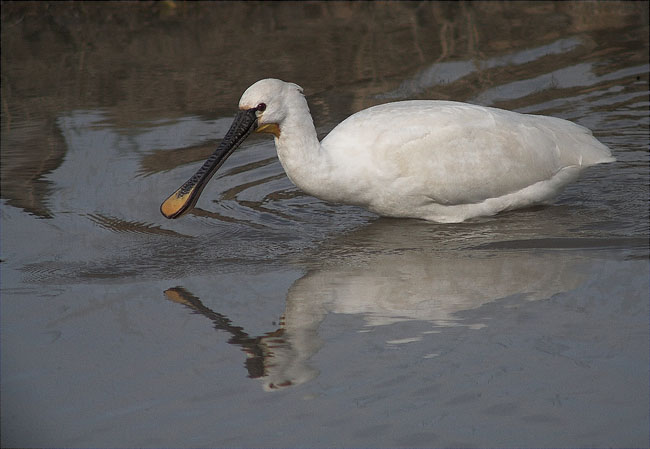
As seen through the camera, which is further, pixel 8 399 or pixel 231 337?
pixel 231 337

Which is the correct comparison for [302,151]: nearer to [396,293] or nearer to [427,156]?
[427,156]

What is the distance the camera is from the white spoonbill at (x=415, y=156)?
671 cm

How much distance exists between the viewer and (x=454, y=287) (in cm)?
586

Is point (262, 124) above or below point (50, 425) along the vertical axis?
above

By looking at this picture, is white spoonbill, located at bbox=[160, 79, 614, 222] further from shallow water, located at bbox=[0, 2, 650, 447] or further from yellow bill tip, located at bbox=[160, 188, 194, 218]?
shallow water, located at bbox=[0, 2, 650, 447]

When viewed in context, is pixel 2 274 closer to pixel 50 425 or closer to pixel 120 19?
pixel 50 425

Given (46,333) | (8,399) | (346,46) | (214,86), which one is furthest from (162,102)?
(8,399)

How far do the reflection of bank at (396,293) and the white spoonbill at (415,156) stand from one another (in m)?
0.61

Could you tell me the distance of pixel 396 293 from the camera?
229 inches

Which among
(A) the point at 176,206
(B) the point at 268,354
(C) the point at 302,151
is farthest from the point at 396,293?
(A) the point at 176,206

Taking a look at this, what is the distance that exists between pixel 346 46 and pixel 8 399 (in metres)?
9.21

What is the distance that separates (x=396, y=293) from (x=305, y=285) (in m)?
0.55

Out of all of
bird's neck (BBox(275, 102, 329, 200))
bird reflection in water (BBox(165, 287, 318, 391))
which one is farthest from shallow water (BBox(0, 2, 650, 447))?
bird's neck (BBox(275, 102, 329, 200))

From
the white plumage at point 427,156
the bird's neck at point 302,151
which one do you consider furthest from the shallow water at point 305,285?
the bird's neck at point 302,151
